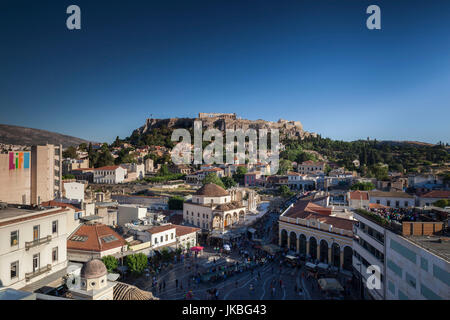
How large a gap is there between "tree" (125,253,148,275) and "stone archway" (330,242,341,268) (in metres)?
13.9

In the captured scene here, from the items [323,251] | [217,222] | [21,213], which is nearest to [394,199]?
[323,251]

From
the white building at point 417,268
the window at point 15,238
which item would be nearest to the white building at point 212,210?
the white building at point 417,268

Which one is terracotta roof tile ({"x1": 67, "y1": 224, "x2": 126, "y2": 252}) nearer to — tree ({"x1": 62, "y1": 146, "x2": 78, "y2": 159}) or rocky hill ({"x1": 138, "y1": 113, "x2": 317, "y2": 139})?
tree ({"x1": 62, "y1": 146, "x2": 78, "y2": 159})

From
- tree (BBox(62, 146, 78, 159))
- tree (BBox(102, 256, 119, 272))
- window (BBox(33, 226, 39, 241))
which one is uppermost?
tree (BBox(62, 146, 78, 159))

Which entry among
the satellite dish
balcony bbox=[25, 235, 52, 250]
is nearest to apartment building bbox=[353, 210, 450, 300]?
the satellite dish

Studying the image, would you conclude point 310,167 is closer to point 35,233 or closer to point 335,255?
point 335,255

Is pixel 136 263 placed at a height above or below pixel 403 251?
below

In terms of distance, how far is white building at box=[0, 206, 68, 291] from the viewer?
41.0 feet

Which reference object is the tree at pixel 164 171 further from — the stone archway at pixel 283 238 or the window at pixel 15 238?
the window at pixel 15 238

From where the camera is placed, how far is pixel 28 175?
94.7 feet

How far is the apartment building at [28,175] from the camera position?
83.8 ft

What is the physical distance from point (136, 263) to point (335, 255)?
574 inches
